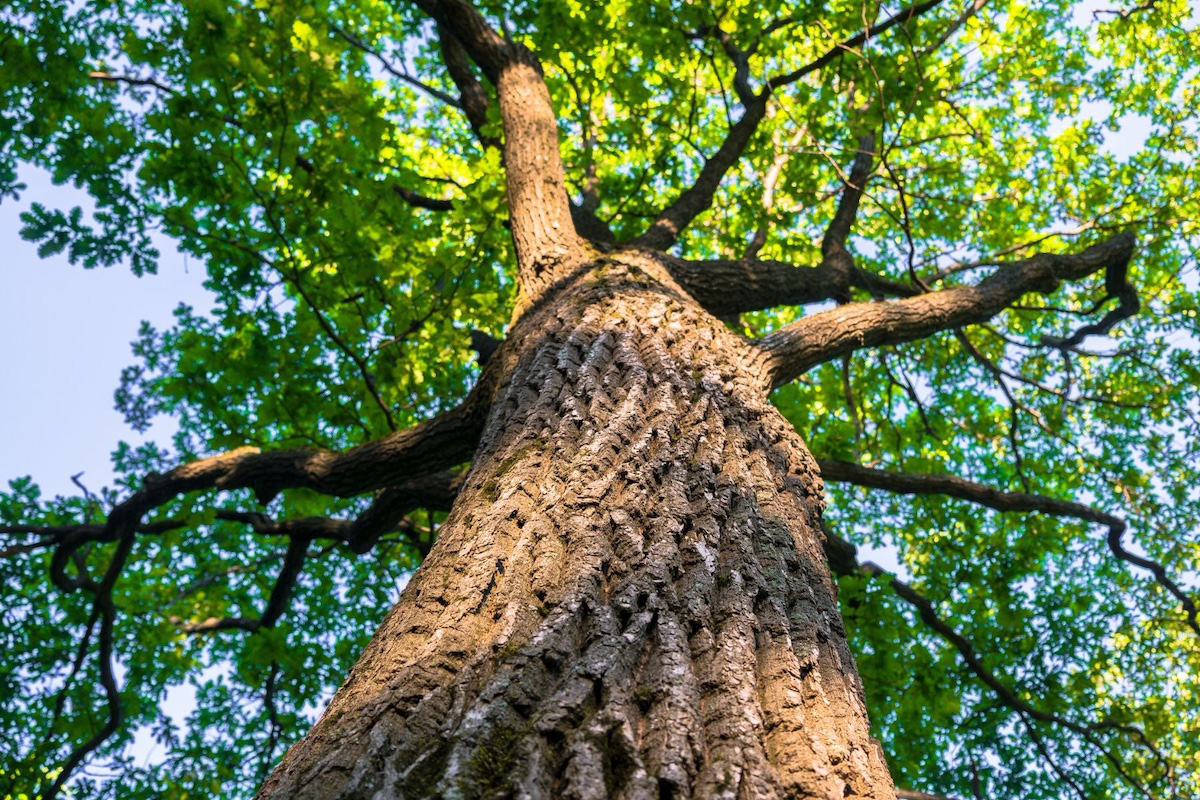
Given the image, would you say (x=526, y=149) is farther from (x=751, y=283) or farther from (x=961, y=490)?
(x=961, y=490)

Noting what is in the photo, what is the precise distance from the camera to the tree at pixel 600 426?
1.45 m

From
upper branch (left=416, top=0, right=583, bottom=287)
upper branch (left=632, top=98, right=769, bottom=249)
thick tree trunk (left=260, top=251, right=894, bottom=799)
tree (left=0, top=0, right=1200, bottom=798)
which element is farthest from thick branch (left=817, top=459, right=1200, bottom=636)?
thick tree trunk (left=260, top=251, right=894, bottom=799)

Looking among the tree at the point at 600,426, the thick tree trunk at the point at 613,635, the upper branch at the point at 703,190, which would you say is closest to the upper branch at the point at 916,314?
the tree at the point at 600,426

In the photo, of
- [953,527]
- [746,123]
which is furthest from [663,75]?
[953,527]

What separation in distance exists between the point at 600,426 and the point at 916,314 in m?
3.21

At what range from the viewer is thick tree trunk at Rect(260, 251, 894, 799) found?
1.16 m

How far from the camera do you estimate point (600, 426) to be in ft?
7.62

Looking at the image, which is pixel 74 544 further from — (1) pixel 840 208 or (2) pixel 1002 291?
(2) pixel 1002 291

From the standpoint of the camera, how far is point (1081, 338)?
22.9 feet

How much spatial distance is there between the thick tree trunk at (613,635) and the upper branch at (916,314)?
4.89 ft

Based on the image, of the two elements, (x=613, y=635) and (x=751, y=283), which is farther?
(x=751, y=283)

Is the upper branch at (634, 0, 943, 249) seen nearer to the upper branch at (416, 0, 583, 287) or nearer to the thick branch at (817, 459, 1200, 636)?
the upper branch at (416, 0, 583, 287)

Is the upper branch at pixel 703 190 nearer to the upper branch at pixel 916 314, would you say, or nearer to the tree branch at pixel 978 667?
the upper branch at pixel 916 314

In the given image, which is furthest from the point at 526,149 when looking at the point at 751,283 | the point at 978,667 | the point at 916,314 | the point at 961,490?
the point at 978,667
